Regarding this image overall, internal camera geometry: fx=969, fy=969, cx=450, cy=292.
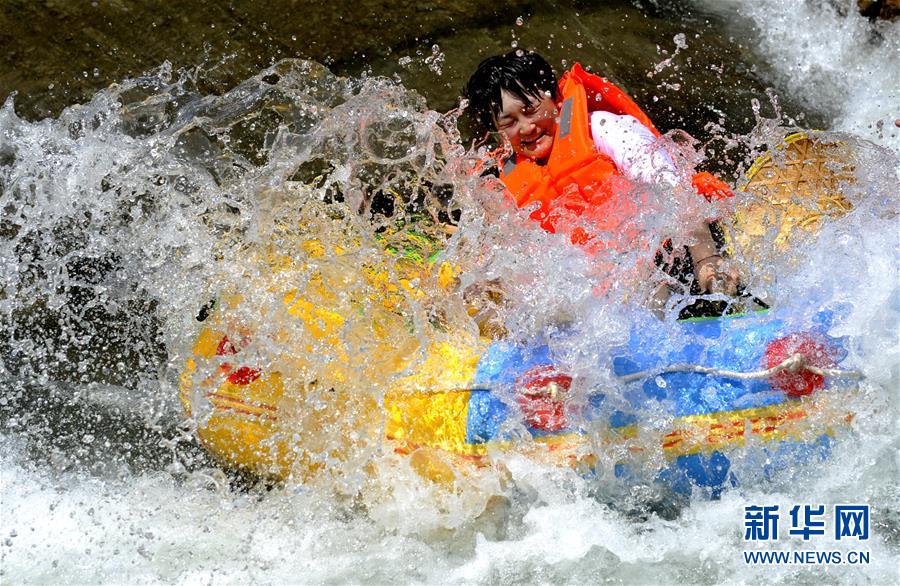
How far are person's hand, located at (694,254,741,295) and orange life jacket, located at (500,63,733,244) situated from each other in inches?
9.0

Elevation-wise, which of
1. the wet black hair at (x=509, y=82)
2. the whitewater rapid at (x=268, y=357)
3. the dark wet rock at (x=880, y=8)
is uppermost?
the dark wet rock at (x=880, y=8)

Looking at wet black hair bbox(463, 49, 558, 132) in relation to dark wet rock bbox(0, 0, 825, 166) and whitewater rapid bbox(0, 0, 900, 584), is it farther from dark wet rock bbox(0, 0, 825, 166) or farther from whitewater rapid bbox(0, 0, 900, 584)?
dark wet rock bbox(0, 0, 825, 166)

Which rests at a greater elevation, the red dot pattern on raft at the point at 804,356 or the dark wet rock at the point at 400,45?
the dark wet rock at the point at 400,45

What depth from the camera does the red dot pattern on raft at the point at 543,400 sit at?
2.64 m

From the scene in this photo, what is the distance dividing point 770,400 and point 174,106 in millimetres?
2175

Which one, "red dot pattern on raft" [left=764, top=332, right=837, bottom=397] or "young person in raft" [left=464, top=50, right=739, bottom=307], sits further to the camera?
"young person in raft" [left=464, top=50, right=739, bottom=307]

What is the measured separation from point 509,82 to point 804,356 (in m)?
1.30

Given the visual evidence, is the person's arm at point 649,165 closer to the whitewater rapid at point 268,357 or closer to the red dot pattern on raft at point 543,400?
the whitewater rapid at point 268,357

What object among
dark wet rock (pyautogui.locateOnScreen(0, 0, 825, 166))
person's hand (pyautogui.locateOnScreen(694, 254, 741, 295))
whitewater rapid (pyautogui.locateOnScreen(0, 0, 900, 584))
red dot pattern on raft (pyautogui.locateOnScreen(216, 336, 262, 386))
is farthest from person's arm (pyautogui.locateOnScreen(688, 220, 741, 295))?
red dot pattern on raft (pyautogui.locateOnScreen(216, 336, 262, 386))

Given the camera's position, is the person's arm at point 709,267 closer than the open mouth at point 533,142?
Yes

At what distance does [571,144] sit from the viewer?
3.11 m

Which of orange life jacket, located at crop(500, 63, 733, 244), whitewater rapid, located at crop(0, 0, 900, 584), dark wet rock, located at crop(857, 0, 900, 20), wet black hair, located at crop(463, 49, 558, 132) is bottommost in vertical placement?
whitewater rapid, located at crop(0, 0, 900, 584)

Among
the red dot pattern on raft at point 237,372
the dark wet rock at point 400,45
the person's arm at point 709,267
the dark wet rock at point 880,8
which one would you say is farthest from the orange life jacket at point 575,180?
the dark wet rock at point 880,8

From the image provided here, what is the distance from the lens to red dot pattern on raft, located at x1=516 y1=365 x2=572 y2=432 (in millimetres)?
2639
